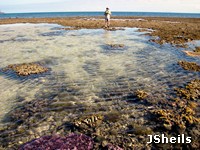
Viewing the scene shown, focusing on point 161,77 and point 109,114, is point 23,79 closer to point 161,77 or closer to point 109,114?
point 109,114

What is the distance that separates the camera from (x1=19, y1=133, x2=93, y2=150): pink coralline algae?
923 cm

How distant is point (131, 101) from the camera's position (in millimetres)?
13578

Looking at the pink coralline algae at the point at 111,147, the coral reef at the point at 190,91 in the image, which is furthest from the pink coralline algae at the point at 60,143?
the coral reef at the point at 190,91

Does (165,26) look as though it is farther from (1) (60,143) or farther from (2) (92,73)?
(1) (60,143)

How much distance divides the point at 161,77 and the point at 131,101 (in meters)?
5.17

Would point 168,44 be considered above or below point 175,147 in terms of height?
above

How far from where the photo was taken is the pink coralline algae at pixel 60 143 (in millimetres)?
9227

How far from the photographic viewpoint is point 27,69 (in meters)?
19.4

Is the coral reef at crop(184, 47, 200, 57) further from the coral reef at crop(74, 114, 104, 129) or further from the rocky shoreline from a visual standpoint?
the coral reef at crop(74, 114, 104, 129)

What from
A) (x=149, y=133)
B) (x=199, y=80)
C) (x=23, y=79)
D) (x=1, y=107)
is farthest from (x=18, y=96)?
(x=199, y=80)

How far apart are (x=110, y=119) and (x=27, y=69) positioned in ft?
35.8

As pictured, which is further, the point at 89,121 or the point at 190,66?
the point at 190,66

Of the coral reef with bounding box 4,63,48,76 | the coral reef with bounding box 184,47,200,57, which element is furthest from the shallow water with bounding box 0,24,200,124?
the coral reef with bounding box 184,47,200,57

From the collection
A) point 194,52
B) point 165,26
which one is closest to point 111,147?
point 194,52
